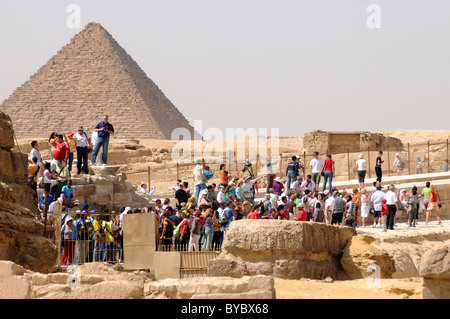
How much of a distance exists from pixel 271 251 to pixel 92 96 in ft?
510

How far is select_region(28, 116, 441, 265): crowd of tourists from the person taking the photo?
11203mm

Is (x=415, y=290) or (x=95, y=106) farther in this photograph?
(x=95, y=106)

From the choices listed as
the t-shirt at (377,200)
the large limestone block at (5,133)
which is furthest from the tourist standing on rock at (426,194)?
the large limestone block at (5,133)

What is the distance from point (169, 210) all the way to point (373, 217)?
15.7 ft

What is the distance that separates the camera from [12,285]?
582 cm

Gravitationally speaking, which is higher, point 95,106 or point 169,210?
point 95,106

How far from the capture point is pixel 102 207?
Answer: 51.3 ft

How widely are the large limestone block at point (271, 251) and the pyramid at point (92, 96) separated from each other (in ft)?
453

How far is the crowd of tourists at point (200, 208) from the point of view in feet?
36.8

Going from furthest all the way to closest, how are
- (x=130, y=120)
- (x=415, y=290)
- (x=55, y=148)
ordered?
(x=130, y=120)
(x=55, y=148)
(x=415, y=290)

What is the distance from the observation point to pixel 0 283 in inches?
229
